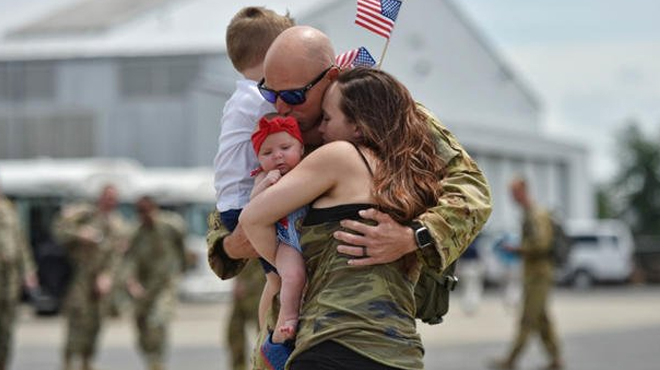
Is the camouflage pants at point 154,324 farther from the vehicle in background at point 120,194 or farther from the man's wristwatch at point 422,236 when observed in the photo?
the vehicle in background at point 120,194

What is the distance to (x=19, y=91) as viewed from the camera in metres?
56.7

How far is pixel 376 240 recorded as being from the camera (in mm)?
4043

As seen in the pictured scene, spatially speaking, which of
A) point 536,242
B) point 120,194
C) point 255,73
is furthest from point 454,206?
point 120,194

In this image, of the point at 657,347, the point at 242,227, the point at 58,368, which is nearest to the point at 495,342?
the point at 657,347

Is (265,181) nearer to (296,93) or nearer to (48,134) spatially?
(296,93)

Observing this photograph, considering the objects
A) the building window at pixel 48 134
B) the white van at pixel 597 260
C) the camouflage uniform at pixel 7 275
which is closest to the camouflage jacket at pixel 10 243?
the camouflage uniform at pixel 7 275

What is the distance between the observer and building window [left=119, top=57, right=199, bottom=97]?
2175 inches

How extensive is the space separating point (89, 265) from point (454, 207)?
10.7 meters

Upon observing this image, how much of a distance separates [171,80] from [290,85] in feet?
170

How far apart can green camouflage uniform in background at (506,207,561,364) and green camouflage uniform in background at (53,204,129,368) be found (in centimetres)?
395

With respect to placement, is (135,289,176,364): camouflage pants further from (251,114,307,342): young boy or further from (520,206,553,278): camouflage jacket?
(251,114,307,342): young boy

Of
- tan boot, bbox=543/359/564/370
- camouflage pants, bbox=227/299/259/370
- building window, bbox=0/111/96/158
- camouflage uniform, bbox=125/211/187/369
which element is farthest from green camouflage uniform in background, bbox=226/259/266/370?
building window, bbox=0/111/96/158

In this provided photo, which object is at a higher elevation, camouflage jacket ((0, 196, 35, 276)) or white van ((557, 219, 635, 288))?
camouflage jacket ((0, 196, 35, 276))

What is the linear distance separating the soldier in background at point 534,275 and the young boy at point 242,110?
32.9 ft
